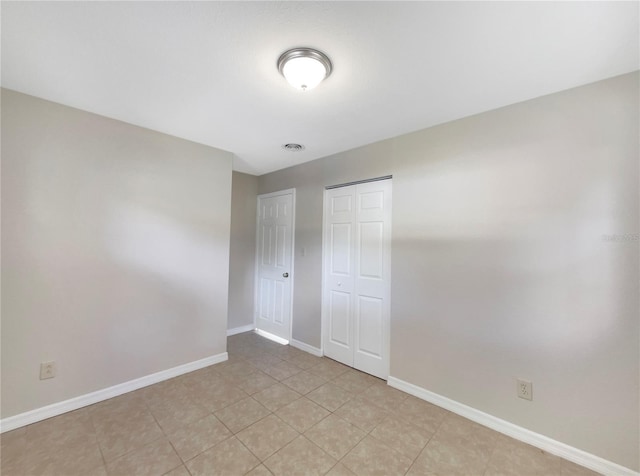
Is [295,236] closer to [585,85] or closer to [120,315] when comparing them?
[120,315]

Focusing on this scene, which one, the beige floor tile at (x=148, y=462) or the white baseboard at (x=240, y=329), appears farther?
the white baseboard at (x=240, y=329)

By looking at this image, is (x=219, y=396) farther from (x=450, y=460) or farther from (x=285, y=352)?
(x=450, y=460)

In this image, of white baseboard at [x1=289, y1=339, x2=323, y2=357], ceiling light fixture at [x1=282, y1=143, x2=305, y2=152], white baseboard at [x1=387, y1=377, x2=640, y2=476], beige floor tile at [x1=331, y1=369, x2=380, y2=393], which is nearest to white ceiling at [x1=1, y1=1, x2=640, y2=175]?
ceiling light fixture at [x1=282, y1=143, x2=305, y2=152]

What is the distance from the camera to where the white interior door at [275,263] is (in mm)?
3596

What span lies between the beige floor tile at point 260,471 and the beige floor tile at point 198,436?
364mm

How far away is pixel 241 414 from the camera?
6.65 ft

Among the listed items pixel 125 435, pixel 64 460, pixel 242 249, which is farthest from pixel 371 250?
pixel 64 460

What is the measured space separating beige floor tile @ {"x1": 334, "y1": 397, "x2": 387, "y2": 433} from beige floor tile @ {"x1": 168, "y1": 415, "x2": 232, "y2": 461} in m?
0.88

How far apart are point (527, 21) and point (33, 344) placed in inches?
145

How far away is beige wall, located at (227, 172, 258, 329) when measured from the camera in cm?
389

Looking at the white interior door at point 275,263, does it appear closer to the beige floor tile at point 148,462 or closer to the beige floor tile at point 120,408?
the beige floor tile at point 120,408

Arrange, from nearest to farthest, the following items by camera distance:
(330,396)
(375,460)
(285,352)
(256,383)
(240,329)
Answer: (375,460) → (330,396) → (256,383) → (285,352) → (240,329)

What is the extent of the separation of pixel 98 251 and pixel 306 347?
2.41m

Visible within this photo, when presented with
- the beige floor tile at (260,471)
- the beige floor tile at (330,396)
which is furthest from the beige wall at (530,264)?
the beige floor tile at (260,471)
